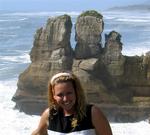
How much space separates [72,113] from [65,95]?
0.17 meters

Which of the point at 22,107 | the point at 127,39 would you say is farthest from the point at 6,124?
the point at 127,39

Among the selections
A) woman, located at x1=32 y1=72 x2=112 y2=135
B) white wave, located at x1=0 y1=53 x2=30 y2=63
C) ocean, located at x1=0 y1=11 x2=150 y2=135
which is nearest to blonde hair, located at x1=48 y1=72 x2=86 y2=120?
woman, located at x1=32 y1=72 x2=112 y2=135

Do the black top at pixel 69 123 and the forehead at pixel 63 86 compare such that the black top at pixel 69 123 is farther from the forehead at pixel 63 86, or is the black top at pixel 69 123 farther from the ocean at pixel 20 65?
the ocean at pixel 20 65

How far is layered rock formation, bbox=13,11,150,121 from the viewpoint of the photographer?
120 ft

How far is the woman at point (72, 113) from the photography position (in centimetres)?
488

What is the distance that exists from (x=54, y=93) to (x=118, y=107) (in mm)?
31585

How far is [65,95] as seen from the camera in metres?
4.91

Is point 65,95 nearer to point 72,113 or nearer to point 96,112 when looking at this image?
point 72,113

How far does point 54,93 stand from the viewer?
4965 mm

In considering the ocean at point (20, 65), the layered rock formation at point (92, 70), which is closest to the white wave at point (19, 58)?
the ocean at point (20, 65)

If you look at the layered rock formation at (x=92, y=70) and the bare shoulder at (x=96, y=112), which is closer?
the bare shoulder at (x=96, y=112)

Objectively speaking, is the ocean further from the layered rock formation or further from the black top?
the black top

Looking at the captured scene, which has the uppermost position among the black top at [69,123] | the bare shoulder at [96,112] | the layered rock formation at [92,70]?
the bare shoulder at [96,112]

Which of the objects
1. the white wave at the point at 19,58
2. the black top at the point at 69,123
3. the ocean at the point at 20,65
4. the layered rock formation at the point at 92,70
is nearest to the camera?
the black top at the point at 69,123
